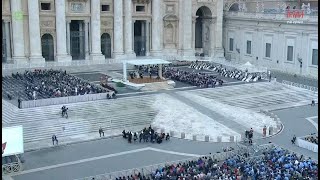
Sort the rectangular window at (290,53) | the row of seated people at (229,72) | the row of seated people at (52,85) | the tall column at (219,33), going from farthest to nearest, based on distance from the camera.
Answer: the tall column at (219,33) < the rectangular window at (290,53) < the row of seated people at (229,72) < the row of seated people at (52,85)

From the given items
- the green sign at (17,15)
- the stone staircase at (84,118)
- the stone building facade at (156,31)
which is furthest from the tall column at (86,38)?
the stone staircase at (84,118)

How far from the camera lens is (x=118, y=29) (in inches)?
2299

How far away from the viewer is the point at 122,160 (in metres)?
26.6

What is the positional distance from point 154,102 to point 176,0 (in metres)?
27.0

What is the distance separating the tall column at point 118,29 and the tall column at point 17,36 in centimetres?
1154

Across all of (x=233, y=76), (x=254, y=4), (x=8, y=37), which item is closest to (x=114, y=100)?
(x=233, y=76)

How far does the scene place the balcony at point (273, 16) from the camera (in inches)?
2037

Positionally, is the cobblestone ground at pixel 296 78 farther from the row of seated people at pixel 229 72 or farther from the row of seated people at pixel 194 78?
the row of seated people at pixel 194 78

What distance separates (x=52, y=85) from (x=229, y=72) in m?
20.0

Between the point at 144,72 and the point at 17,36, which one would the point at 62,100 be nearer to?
the point at 144,72

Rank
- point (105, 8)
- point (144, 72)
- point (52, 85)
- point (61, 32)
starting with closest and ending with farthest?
point (52, 85) < point (144, 72) < point (61, 32) < point (105, 8)

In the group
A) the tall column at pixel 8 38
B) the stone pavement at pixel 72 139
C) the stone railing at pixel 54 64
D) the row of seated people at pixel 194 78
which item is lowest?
the stone pavement at pixel 72 139

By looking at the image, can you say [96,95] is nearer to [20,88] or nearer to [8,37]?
[20,88]

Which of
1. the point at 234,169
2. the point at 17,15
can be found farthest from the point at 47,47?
the point at 234,169
